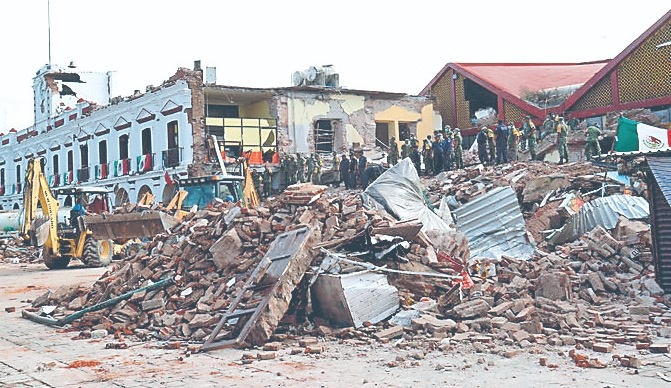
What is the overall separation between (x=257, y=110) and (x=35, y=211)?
1427 cm

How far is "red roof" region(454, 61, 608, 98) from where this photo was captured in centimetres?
3288

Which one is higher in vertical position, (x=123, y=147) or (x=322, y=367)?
(x=123, y=147)

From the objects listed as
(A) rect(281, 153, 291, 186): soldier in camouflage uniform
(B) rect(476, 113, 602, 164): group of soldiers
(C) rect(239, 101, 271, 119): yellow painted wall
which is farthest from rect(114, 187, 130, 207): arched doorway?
(B) rect(476, 113, 602, 164): group of soldiers

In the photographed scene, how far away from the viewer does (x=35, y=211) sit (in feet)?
67.7

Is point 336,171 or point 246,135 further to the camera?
point 246,135

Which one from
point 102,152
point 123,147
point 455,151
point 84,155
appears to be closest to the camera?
point 455,151

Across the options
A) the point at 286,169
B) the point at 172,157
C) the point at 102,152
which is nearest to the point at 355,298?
the point at 286,169

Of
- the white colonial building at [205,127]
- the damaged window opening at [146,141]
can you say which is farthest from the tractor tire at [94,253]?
the damaged window opening at [146,141]

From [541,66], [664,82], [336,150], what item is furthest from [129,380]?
[541,66]

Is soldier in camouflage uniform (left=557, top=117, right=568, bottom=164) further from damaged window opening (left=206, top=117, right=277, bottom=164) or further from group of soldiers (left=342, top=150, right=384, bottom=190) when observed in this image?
damaged window opening (left=206, top=117, right=277, bottom=164)

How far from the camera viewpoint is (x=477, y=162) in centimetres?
2598

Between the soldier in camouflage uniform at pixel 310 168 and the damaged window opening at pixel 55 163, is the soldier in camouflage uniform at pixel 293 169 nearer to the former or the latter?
the soldier in camouflage uniform at pixel 310 168

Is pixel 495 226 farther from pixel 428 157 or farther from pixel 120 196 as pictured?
pixel 120 196

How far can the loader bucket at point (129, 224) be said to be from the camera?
1720cm
